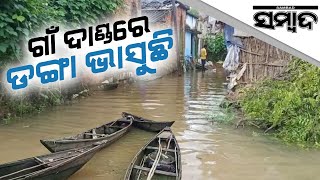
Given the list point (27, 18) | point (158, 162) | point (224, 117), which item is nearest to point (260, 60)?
point (224, 117)

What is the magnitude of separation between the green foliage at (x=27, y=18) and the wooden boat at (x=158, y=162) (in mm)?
4111

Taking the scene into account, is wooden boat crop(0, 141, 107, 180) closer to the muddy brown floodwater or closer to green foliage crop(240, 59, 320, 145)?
the muddy brown floodwater

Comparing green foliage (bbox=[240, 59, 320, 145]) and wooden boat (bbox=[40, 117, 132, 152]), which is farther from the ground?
green foliage (bbox=[240, 59, 320, 145])

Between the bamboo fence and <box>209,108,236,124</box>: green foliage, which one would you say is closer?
<box>209,108,236,124</box>: green foliage

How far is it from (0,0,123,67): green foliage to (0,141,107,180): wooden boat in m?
3.55

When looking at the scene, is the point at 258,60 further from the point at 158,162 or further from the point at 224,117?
the point at 158,162

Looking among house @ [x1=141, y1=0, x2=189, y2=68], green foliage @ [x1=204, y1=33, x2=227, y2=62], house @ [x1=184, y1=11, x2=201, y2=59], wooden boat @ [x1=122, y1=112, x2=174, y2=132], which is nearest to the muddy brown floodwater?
wooden boat @ [x1=122, y1=112, x2=174, y2=132]

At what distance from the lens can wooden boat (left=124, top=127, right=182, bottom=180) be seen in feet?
20.2

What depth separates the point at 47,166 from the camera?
5.95m

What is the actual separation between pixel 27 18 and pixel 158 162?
5.47 m

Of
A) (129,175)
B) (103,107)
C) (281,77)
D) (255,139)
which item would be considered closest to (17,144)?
(129,175)

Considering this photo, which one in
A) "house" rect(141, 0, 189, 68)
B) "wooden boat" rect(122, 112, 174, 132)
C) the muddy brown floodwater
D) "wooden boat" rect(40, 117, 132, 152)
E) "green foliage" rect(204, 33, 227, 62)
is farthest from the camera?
"green foliage" rect(204, 33, 227, 62)

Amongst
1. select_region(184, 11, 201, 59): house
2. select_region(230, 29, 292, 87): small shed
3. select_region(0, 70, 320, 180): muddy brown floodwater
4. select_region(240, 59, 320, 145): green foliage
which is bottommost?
select_region(0, 70, 320, 180): muddy brown floodwater

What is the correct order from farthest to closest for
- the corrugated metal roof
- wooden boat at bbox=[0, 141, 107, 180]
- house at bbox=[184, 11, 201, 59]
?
house at bbox=[184, 11, 201, 59] → the corrugated metal roof → wooden boat at bbox=[0, 141, 107, 180]
